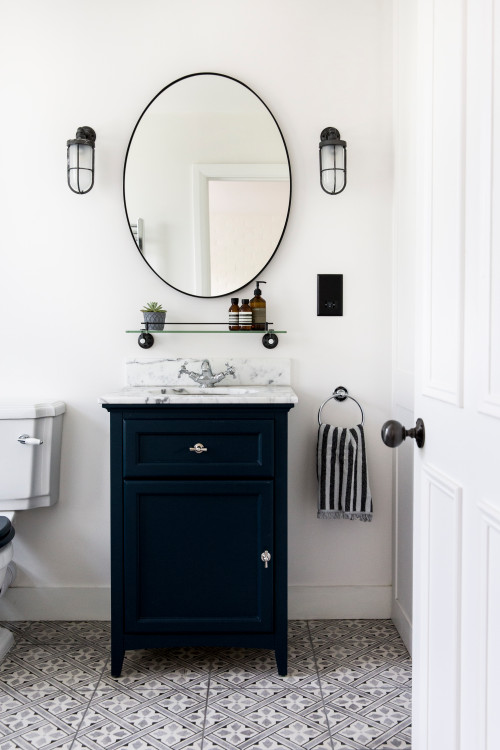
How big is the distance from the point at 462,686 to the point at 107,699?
1209 mm

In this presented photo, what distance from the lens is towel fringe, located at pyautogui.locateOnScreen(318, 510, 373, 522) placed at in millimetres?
2275

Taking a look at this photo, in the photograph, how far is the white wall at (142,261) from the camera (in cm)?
235

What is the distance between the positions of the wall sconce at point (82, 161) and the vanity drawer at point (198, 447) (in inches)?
37.6

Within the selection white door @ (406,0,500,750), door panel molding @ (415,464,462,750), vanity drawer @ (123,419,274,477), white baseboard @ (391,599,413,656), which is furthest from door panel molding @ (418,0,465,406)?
white baseboard @ (391,599,413,656)

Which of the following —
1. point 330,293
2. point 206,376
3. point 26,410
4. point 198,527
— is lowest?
point 198,527

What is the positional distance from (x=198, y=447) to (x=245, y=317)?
58cm

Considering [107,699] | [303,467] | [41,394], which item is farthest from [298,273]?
[107,699]

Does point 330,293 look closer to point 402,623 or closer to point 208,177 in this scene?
point 208,177

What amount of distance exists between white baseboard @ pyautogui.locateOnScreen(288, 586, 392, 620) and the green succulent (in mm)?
1192

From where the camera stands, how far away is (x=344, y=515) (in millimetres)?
2289

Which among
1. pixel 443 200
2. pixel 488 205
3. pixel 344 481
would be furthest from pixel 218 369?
pixel 488 205

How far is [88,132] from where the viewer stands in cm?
230

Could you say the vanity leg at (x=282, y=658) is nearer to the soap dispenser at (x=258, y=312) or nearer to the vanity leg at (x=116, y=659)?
the vanity leg at (x=116, y=659)

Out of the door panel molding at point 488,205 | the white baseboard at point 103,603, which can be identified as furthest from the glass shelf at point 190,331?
the door panel molding at point 488,205
